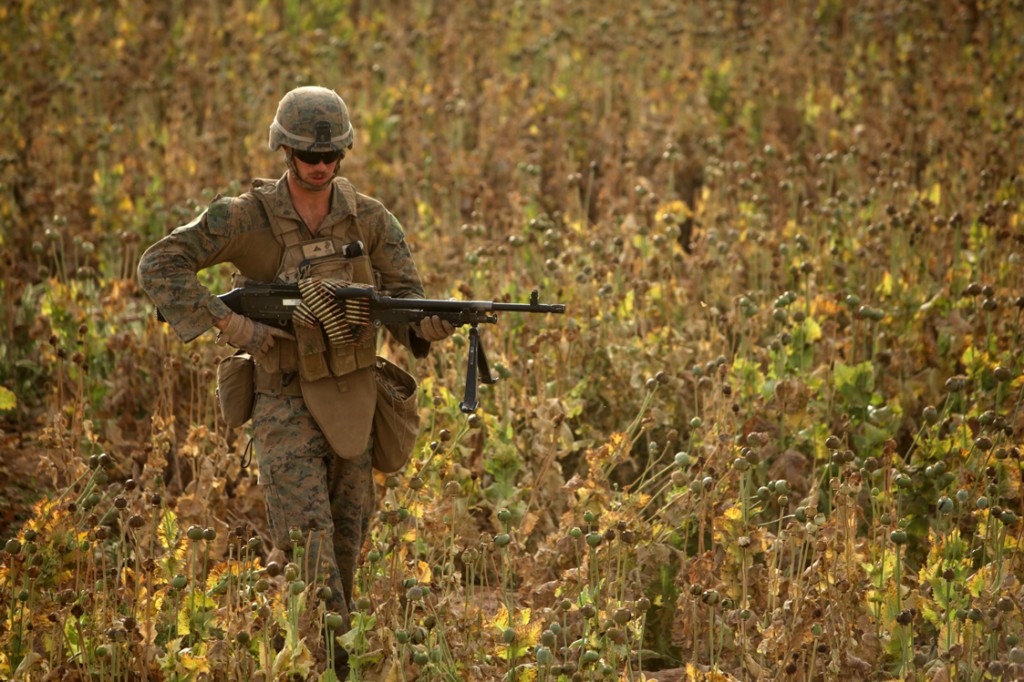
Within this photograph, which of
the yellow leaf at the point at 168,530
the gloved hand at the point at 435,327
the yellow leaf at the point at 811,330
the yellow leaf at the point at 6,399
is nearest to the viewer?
the gloved hand at the point at 435,327

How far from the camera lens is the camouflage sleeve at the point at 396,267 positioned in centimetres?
426

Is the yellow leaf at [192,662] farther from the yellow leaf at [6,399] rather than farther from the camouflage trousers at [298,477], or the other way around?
the yellow leaf at [6,399]

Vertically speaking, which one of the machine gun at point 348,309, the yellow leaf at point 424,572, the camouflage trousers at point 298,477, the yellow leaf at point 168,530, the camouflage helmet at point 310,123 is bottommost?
the yellow leaf at point 424,572

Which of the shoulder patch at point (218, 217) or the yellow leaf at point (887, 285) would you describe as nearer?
the shoulder patch at point (218, 217)

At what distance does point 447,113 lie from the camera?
30.1ft

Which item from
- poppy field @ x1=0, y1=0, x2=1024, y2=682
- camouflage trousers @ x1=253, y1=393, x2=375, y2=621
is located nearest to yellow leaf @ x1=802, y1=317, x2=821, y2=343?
poppy field @ x1=0, y1=0, x2=1024, y2=682

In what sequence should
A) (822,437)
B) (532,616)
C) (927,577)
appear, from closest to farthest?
1. (927,577)
2. (532,616)
3. (822,437)

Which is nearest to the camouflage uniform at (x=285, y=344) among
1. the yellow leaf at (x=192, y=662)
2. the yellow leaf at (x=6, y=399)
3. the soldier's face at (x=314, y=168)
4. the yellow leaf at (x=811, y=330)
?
the soldier's face at (x=314, y=168)

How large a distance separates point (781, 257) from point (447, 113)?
3279 mm

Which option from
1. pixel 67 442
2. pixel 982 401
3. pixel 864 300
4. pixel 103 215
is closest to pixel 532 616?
pixel 67 442

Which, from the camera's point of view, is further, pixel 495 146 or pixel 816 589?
pixel 495 146

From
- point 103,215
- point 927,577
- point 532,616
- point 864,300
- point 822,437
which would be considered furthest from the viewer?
point 103,215

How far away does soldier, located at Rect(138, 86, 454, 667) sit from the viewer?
3.98 meters

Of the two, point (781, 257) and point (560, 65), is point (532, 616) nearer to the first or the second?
point (781, 257)
